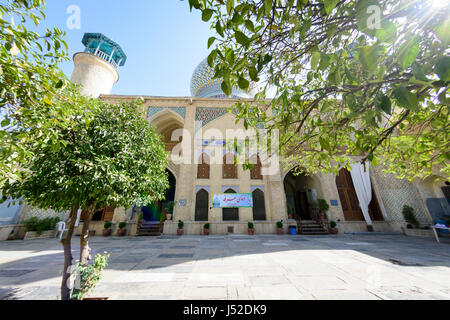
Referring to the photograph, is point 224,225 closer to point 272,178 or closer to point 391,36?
point 272,178

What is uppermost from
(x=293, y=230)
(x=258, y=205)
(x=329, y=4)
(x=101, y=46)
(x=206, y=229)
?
(x=101, y=46)

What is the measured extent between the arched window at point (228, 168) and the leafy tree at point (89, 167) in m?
8.42

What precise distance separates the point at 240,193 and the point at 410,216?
10412 millimetres

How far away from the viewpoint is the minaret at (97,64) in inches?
534

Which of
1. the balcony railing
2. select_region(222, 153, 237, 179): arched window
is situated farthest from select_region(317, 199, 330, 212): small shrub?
the balcony railing

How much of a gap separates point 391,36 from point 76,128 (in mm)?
3529

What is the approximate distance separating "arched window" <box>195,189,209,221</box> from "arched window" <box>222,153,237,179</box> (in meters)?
1.80

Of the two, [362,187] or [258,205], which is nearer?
[258,205]

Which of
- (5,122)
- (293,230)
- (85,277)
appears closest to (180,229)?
(293,230)

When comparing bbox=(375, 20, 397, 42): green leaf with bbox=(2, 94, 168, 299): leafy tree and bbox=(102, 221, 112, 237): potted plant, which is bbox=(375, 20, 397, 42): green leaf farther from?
bbox=(102, 221, 112, 237): potted plant

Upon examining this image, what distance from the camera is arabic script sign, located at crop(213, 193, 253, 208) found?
1104 cm

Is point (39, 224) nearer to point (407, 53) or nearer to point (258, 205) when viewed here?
point (258, 205)

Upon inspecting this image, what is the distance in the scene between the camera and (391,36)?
2.77 feet

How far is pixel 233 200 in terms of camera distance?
11125 millimetres
